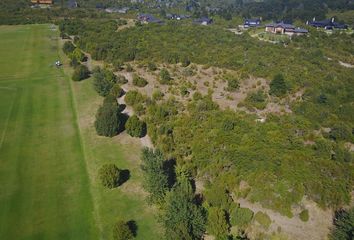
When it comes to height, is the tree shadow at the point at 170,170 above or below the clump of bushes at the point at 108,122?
below

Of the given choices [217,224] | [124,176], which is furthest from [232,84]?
[217,224]

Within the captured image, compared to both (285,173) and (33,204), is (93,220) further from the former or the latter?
(285,173)

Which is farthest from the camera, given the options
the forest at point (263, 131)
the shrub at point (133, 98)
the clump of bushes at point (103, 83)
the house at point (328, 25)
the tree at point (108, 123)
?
the house at point (328, 25)

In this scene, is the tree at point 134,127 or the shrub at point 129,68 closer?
the tree at point 134,127

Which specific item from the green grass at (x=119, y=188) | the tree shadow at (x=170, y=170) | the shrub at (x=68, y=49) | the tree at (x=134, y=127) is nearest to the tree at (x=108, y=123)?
the green grass at (x=119, y=188)

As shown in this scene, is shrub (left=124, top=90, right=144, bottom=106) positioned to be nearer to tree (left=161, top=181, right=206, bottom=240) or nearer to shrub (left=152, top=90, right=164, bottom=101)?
shrub (left=152, top=90, right=164, bottom=101)

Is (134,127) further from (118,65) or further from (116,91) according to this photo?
(118,65)

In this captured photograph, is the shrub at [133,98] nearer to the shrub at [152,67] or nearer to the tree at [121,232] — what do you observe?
the shrub at [152,67]
